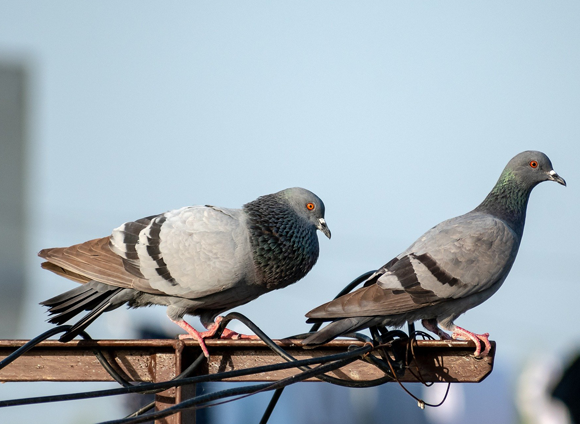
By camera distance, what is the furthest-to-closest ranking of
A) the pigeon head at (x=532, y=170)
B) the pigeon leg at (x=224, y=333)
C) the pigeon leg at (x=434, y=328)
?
the pigeon head at (x=532, y=170), the pigeon leg at (x=434, y=328), the pigeon leg at (x=224, y=333)

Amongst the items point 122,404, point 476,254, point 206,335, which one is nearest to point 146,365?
point 206,335

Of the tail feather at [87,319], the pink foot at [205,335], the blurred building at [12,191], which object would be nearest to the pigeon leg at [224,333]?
the pink foot at [205,335]

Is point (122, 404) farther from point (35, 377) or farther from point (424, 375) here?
point (424, 375)

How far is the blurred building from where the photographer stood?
32500 millimetres

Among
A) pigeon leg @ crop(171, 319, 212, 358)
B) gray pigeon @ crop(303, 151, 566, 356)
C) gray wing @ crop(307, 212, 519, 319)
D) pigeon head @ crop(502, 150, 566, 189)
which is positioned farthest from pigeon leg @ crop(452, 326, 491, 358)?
pigeon head @ crop(502, 150, 566, 189)

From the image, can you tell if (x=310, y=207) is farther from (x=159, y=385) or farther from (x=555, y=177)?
(x=159, y=385)

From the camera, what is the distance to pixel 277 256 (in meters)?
5.48

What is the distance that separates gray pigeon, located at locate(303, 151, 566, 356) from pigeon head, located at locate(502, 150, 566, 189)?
43 centimetres

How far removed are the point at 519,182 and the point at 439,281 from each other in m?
1.71

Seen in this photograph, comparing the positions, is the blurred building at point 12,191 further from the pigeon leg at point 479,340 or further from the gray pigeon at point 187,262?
the pigeon leg at point 479,340

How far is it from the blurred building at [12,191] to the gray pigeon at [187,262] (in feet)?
93.1

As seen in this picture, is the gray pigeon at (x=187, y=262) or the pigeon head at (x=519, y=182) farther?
the pigeon head at (x=519, y=182)

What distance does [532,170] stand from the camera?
6273 millimetres

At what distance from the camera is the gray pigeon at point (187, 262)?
17.5 ft
